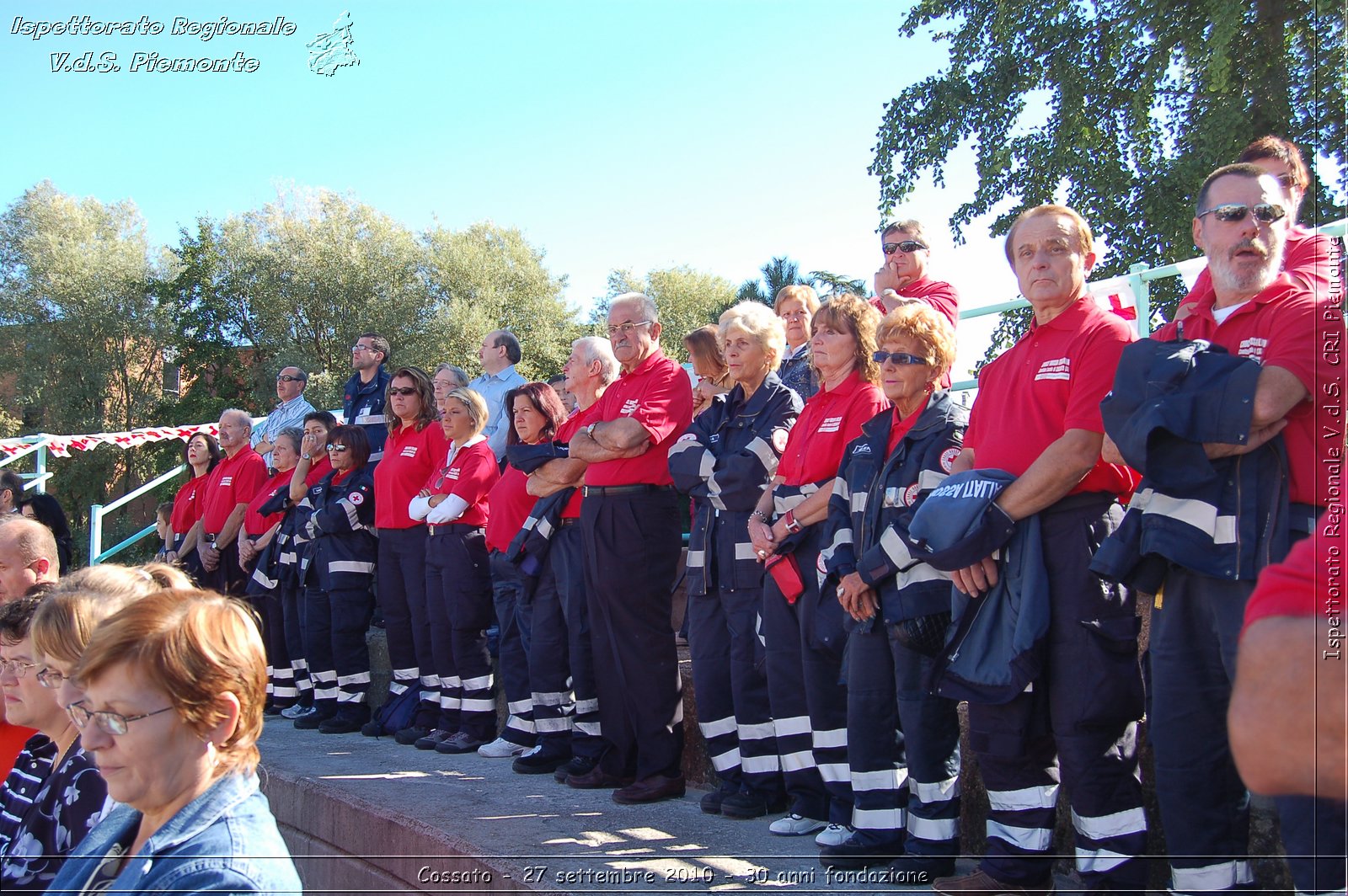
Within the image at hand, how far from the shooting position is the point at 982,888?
3.55 metres

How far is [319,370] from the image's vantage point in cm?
3475

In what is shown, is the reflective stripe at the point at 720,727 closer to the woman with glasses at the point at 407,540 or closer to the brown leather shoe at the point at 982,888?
the brown leather shoe at the point at 982,888

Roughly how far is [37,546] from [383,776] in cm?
241

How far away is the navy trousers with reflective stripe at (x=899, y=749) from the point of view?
3.90 m

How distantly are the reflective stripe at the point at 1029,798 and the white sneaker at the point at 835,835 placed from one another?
2.52ft

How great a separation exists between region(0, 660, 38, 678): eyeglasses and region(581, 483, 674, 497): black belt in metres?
2.84

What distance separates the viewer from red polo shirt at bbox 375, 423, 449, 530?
7.25 meters

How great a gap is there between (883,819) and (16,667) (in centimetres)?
308

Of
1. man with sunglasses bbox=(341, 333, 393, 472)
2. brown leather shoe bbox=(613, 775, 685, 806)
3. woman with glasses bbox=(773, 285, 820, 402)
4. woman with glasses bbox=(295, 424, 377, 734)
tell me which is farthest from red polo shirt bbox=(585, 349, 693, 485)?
man with sunglasses bbox=(341, 333, 393, 472)

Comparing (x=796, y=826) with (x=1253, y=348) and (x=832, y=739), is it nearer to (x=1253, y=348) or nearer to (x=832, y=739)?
(x=832, y=739)

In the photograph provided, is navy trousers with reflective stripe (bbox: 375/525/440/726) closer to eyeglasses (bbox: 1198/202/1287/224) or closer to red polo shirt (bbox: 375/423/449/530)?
red polo shirt (bbox: 375/423/449/530)

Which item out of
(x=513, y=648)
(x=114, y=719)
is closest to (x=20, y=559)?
(x=114, y=719)

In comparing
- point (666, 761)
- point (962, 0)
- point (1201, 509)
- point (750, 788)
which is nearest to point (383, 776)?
point (666, 761)

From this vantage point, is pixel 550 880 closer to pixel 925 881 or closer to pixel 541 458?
pixel 925 881
